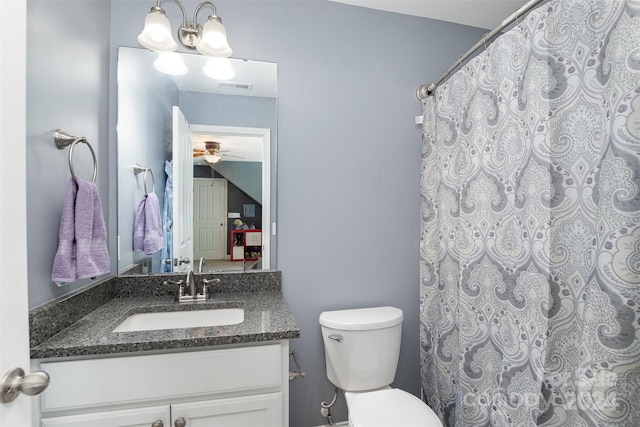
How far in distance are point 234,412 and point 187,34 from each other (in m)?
1.65

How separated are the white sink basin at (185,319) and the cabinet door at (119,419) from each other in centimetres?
36

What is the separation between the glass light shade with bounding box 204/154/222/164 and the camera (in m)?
1.58

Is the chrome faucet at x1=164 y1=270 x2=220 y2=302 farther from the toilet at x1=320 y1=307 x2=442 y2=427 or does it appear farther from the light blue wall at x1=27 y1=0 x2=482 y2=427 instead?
the toilet at x1=320 y1=307 x2=442 y2=427

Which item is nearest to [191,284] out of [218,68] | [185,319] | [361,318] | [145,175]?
[185,319]

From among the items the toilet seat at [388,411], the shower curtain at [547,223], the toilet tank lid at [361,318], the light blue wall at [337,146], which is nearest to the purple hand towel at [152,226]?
the light blue wall at [337,146]

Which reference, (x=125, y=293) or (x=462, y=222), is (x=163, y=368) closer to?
(x=125, y=293)

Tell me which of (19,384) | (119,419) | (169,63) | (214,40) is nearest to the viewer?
(19,384)

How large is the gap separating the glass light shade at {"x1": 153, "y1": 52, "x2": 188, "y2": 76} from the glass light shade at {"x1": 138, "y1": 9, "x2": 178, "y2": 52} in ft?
0.28

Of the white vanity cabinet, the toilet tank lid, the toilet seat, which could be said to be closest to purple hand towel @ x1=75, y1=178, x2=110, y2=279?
the white vanity cabinet

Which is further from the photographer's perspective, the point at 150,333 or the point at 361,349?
the point at 361,349

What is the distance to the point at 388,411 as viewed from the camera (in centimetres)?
129

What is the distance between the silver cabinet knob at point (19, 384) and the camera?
521 mm

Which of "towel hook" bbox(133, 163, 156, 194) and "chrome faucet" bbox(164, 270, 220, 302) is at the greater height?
"towel hook" bbox(133, 163, 156, 194)

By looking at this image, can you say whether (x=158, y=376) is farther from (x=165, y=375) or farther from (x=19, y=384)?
(x=19, y=384)
